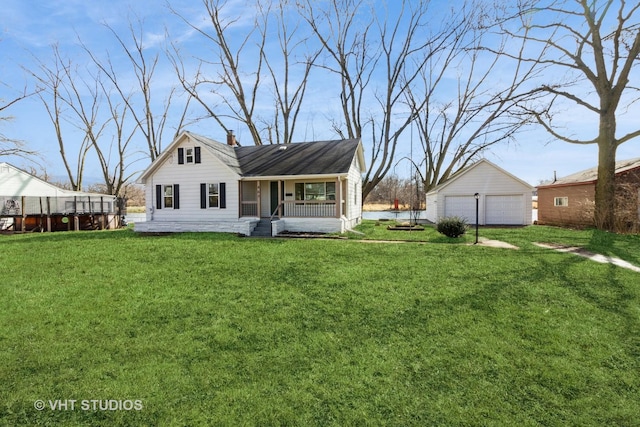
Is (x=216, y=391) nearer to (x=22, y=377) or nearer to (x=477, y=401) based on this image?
(x=22, y=377)

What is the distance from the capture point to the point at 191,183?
17.1 m

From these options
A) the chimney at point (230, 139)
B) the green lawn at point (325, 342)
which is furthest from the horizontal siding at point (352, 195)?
the chimney at point (230, 139)

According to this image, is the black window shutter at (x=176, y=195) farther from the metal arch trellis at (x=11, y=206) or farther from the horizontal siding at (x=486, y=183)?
the horizontal siding at (x=486, y=183)

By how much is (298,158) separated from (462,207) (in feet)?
38.2

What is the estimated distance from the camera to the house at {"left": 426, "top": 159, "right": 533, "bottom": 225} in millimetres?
19078

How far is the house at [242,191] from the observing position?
1584 centimetres

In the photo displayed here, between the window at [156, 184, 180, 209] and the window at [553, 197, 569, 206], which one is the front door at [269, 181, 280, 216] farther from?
the window at [553, 197, 569, 206]

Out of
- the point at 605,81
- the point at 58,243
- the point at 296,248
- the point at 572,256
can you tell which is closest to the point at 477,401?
the point at 296,248

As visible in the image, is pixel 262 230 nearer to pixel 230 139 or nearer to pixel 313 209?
pixel 313 209

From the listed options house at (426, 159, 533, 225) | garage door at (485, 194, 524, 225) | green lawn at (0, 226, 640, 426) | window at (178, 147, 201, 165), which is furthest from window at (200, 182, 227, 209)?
garage door at (485, 194, 524, 225)

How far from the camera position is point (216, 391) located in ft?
12.7

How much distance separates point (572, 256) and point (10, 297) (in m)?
15.5

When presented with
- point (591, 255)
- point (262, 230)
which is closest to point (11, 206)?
point (262, 230)

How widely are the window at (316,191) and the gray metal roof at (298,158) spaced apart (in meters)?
1.21
